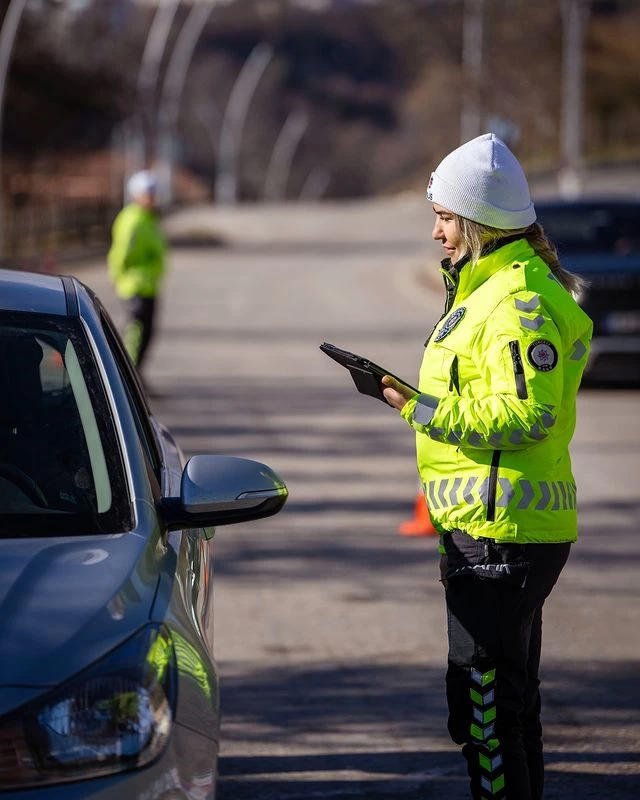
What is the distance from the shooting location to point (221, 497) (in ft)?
11.9

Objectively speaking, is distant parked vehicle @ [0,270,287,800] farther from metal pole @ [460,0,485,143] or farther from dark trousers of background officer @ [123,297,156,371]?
metal pole @ [460,0,485,143]

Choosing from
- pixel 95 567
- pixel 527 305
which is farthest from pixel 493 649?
pixel 95 567

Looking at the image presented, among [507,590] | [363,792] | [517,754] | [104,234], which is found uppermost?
[507,590]

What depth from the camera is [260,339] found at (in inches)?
825

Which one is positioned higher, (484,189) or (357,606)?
(484,189)

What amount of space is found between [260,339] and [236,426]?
8584mm

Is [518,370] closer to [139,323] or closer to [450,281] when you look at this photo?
[450,281]

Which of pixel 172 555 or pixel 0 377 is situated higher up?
pixel 0 377

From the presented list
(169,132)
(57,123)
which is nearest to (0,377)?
(57,123)

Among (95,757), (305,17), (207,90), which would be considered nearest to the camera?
(95,757)

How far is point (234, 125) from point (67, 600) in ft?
382

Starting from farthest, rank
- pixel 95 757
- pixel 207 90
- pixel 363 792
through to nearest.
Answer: pixel 207 90, pixel 363 792, pixel 95 757

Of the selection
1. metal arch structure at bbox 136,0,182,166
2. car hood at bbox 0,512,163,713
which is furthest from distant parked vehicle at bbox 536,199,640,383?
metal arch structure at bbox 136,0,182,166

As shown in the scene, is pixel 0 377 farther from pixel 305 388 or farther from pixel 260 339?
pixel 260 339
